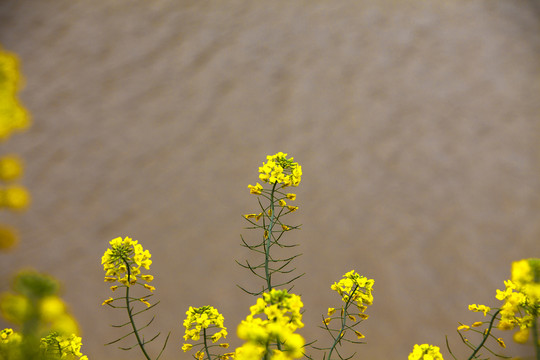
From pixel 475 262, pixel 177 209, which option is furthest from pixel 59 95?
pixel 475 262

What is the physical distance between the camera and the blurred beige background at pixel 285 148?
1.57m

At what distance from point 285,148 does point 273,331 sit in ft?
4.65

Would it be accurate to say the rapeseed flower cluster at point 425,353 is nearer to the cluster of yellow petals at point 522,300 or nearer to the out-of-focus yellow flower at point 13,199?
the cluster of yellow petals at point 522,300

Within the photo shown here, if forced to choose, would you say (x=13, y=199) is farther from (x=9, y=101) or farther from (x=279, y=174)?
(x=279, y=174)

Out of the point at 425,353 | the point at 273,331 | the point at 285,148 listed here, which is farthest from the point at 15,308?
the point at 285,148

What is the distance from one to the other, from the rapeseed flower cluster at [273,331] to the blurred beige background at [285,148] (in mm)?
1186

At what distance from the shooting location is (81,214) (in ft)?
5.22

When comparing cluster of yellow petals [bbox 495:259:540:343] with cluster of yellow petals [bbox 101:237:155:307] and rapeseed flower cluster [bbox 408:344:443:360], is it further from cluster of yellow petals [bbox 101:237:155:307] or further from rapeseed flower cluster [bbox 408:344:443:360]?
cluster of yellow petals [bbox 101:237:155:307]

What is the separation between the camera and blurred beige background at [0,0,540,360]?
1565 mm

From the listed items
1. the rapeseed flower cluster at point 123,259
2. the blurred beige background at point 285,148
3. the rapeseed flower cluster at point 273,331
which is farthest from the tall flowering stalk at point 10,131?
the blurred beige background at point 285,148

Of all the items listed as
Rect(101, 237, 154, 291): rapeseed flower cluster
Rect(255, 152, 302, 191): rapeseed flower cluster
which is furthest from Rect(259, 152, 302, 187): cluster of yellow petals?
Rect(101, 237, 154, 291): rapeseed flower cluster

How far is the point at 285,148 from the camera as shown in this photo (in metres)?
1.73

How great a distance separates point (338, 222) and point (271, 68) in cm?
60

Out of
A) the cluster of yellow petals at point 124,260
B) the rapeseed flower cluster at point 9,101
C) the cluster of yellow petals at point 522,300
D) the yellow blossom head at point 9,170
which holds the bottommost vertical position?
the yellow blossom head at point 9,170
